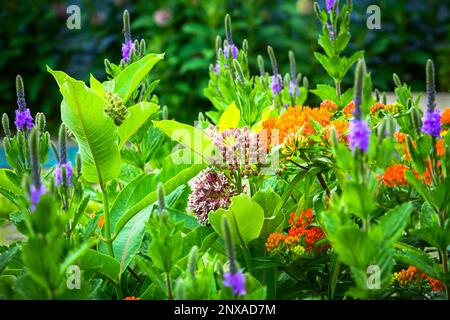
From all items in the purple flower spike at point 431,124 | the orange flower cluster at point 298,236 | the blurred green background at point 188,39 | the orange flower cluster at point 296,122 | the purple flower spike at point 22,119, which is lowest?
the orange flower cluster at point 298,236

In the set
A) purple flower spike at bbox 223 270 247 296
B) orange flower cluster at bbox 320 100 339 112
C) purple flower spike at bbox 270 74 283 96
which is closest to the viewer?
purple flower spike at bbox 223 270 247 296

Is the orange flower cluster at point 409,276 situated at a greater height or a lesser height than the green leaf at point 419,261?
lesser

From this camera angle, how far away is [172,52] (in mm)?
7129

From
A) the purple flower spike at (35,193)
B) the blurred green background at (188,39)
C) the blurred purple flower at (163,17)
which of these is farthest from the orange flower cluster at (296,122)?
the blurred purple flower at (163,17)

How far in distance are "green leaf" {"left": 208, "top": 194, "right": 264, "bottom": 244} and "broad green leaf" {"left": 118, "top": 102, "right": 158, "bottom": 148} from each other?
1.09 ft

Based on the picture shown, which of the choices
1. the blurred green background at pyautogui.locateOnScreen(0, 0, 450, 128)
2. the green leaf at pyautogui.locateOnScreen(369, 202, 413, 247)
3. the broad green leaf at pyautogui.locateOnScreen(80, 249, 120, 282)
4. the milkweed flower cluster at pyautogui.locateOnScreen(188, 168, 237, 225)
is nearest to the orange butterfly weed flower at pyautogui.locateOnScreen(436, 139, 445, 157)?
the green leaf at pyautogui.locateOnScreen(369, 202, 413, 247)

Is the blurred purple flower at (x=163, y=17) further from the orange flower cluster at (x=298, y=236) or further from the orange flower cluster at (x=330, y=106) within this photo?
the orange flower cluster at (x=298, y=236)

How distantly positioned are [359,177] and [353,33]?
255 inches

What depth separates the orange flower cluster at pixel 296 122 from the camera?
1.66m

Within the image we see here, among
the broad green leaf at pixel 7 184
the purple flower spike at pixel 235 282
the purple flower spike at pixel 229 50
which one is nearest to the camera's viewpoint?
the purple flower spike at pixel 235 282

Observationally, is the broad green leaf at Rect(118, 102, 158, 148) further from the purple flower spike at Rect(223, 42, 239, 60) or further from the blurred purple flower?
the blurred purple flower

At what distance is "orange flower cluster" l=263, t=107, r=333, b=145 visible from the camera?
1.66 m

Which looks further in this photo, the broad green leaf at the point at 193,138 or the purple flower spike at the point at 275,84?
the purple flower spike at the point at 275,84

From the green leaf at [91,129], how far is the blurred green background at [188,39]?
17.1 feet
